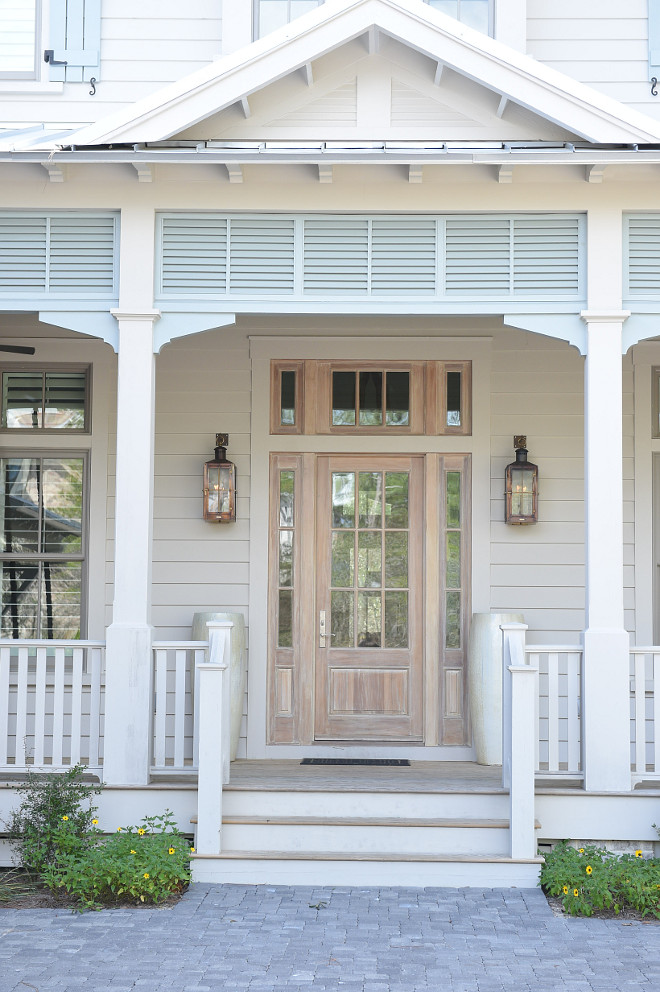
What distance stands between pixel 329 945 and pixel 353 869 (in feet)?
2.85

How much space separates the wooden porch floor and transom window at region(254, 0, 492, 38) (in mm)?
4784

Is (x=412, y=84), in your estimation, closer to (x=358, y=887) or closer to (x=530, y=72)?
(x=530, y=72)

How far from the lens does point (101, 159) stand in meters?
5.62

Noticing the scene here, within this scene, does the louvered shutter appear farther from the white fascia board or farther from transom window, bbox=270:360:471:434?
transom window, bbox=270:360:471:434

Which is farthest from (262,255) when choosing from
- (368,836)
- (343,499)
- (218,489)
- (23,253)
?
(368,836)

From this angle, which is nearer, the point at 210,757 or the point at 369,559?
the point at 210,757

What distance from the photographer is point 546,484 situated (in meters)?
7.34

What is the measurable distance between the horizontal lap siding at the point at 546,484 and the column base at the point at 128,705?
2657mm

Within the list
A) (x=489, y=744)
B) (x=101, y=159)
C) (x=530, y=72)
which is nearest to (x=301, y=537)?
(x=489, y=744)

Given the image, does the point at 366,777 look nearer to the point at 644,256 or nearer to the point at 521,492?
the point at 521,492

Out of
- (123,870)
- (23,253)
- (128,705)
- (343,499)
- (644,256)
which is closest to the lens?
(123,870)

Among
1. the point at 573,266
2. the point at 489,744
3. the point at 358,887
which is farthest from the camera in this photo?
the point at 489,744

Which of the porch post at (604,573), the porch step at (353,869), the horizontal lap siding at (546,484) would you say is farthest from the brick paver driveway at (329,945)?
the horizontal lap siding at (546,484)

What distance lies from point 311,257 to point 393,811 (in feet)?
10.1
